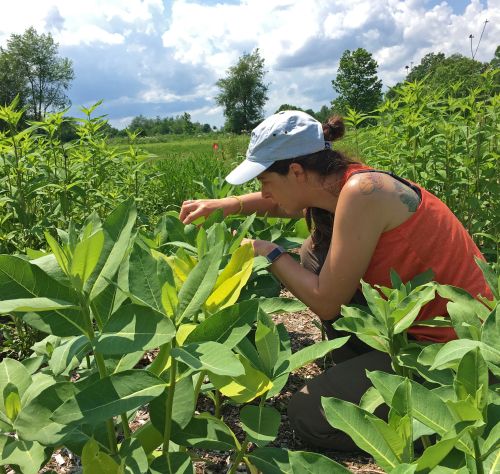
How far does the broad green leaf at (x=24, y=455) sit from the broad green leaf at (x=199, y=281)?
0.46 meters

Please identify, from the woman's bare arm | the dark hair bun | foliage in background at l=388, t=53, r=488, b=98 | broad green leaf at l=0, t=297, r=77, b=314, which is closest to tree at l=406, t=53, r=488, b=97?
foliage in background at l=388, t=53, r=488, b=98

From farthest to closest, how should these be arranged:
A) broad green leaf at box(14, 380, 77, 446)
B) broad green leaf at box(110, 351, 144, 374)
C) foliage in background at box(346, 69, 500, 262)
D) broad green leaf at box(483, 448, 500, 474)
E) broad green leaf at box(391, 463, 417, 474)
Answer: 1. foliage in background at box(346, 69, 500, 262)
2. broad green leaf at box(110, 351, 144, 374)
3. broad green leaf at box(14, 380, 77, 446)
4. broad green leaf at box(483, 448, 500, 474)
5. broad green leaf at box(391, 463, 417, 474)

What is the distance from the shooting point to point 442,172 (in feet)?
12.7

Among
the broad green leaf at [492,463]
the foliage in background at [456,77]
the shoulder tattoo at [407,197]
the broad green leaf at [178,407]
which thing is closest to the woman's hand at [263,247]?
the shoulder tattoo at [407,197]

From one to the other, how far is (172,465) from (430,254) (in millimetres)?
1510

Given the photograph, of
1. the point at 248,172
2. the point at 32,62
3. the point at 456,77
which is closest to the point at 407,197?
the point at 248,172

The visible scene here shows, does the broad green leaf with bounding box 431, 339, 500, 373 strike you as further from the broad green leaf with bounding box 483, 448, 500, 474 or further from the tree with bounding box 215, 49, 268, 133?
the tree with bounding box 215, 49, 268, 133

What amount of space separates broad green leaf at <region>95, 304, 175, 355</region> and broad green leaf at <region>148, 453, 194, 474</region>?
32 cm

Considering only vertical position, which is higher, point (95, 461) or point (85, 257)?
point (85, 257)

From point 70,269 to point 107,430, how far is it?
0.43 m

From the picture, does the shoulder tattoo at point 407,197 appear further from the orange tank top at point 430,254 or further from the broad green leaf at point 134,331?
the broad green leaf at point 134,331

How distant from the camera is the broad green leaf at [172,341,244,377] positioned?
878mm

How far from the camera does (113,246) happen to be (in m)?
1.10

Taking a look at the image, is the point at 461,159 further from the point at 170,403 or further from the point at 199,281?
the point at 170,403
